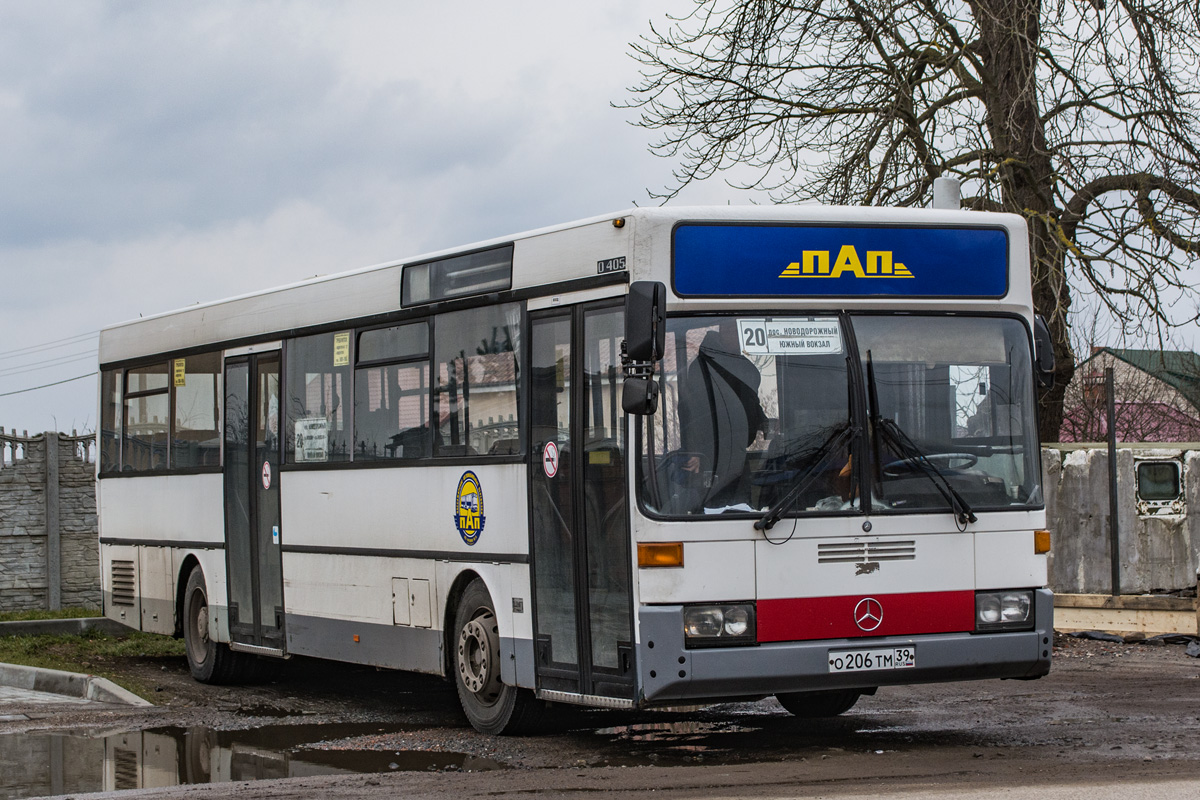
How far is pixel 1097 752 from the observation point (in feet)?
28.6

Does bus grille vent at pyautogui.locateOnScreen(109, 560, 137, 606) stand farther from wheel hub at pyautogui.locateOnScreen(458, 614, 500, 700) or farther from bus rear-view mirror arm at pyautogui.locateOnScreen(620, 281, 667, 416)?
bus rear-view mirror arm at pyautogui.locateOnScreen(620, 281, 667, 416)

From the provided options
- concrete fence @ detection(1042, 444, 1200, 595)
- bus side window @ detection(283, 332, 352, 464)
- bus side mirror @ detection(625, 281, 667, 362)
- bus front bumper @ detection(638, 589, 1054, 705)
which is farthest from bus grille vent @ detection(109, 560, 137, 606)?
concrete fence @ detection(1042, 444, 1200, 595)

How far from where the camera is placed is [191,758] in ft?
32.8

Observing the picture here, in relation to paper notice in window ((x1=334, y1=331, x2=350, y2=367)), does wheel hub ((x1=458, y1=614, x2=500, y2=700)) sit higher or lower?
lower

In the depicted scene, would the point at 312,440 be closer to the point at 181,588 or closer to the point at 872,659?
the point at 181,588

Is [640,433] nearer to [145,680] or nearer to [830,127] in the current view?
[145,680]

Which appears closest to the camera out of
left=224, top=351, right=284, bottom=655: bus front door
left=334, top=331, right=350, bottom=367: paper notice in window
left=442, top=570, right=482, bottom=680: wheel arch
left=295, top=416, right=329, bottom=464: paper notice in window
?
left=442, top=570, right=482, bottom=680: wheel arch

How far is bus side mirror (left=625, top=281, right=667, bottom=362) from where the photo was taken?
807cm

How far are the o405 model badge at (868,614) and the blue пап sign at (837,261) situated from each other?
1702mm

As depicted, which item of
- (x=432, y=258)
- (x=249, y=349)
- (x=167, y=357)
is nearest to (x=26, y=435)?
(x=167, y=357)

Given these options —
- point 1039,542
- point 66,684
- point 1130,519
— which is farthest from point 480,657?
point 1130,519

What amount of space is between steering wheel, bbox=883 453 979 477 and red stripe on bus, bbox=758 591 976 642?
2.20 ft

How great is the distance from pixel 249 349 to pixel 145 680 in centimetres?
322

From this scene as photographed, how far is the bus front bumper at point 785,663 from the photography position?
27.0 ft
